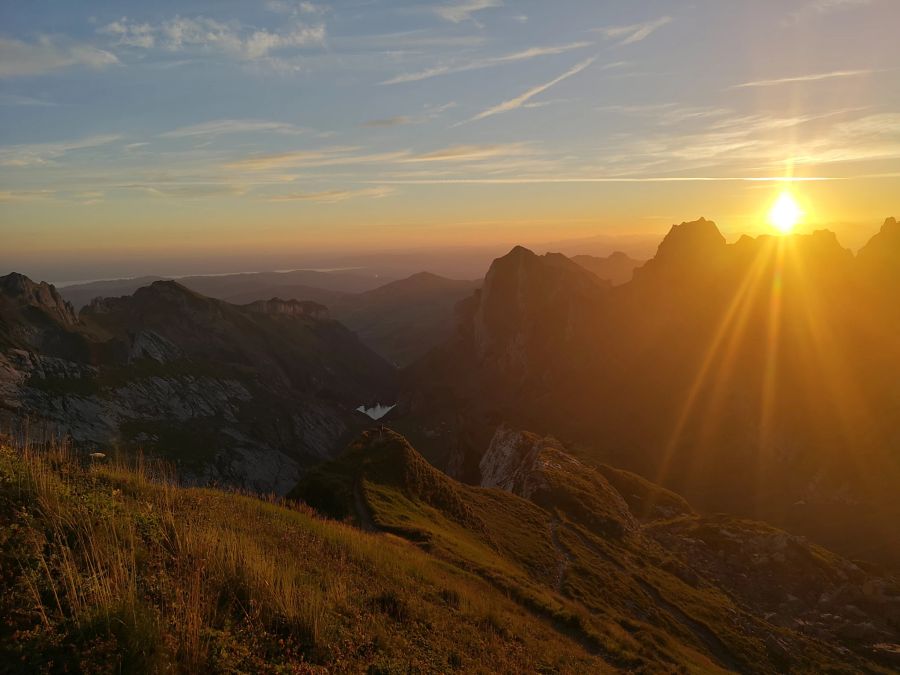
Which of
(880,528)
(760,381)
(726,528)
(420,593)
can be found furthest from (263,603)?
(760,381)

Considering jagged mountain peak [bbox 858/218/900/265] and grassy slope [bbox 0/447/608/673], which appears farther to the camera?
jagged mountain peak [bbox 858/218/900/265]

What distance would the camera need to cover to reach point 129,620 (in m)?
8.45

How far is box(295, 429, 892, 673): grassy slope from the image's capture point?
33.7 metres

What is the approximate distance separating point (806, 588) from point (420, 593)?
7483cm

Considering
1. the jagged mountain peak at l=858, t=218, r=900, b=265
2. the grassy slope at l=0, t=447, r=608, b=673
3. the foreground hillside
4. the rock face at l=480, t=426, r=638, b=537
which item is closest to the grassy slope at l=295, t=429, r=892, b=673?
the foreground hillside

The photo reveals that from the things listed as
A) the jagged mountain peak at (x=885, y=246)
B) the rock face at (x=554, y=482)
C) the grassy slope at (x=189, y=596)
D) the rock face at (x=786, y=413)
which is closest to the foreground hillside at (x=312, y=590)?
the grassy slope at (x=189, y=596)

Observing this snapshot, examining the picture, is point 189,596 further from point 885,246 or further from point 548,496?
point 885,246

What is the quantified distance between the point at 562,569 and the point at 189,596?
45123 millimetres

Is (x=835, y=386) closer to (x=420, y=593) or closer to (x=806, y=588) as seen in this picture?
(x=806, y=588)

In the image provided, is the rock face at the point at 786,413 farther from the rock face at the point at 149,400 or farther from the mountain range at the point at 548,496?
the rock face at the point at 149,400

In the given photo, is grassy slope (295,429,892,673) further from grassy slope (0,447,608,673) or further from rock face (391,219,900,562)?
rock face (391,219,900,562)

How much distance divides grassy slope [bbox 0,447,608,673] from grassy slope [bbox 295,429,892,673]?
14.6 m

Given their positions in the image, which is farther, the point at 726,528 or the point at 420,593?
the point at 726,528

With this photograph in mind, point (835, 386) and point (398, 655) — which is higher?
point (398, 655)
